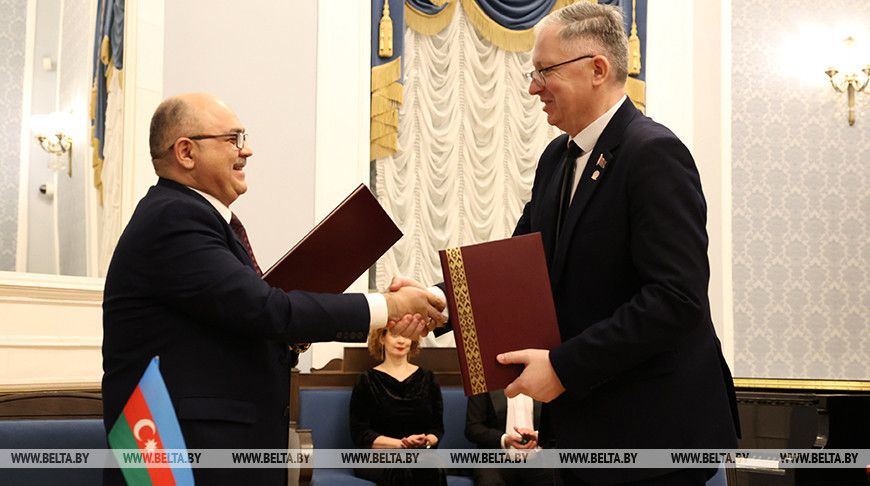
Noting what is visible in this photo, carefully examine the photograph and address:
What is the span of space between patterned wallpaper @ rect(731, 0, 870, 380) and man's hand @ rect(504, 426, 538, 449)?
2.78 metres

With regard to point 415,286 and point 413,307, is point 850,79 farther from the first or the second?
point 413,307

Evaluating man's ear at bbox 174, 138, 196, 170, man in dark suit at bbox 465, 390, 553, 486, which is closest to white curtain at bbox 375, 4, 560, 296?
man in dark suit at bbox 465, 390, 553, 486

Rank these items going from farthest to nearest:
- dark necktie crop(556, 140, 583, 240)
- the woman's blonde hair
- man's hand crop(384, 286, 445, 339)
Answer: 1. the woman's blonde hair
2. man's hand crop(384, 286, 445, 339)
3. dark necktie crop(556, 140, 583, 240)

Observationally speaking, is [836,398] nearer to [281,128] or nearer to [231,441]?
[231,441]

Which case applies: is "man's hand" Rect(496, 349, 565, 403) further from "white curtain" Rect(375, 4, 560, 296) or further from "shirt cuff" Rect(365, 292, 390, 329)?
"white curtain" Rect(375, 4, 560, 296)

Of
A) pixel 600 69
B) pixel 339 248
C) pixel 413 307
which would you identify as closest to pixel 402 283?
pixel 413 307

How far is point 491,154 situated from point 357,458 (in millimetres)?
2801

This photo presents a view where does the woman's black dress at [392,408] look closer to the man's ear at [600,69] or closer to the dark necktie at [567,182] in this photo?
the dark necktie at [567,182]

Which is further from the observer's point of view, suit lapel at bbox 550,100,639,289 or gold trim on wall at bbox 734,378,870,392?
gold trim on wall at bbox 734,378,870,392

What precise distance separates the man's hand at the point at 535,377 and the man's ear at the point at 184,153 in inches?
43.5

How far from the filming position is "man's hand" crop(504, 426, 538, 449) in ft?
16.4

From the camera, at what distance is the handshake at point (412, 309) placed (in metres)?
2.58

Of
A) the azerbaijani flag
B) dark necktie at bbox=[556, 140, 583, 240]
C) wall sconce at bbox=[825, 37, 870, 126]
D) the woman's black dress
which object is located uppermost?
wall sconce at bbox=[825, 37, 870, 126]

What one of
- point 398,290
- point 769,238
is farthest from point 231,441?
point 769,238
